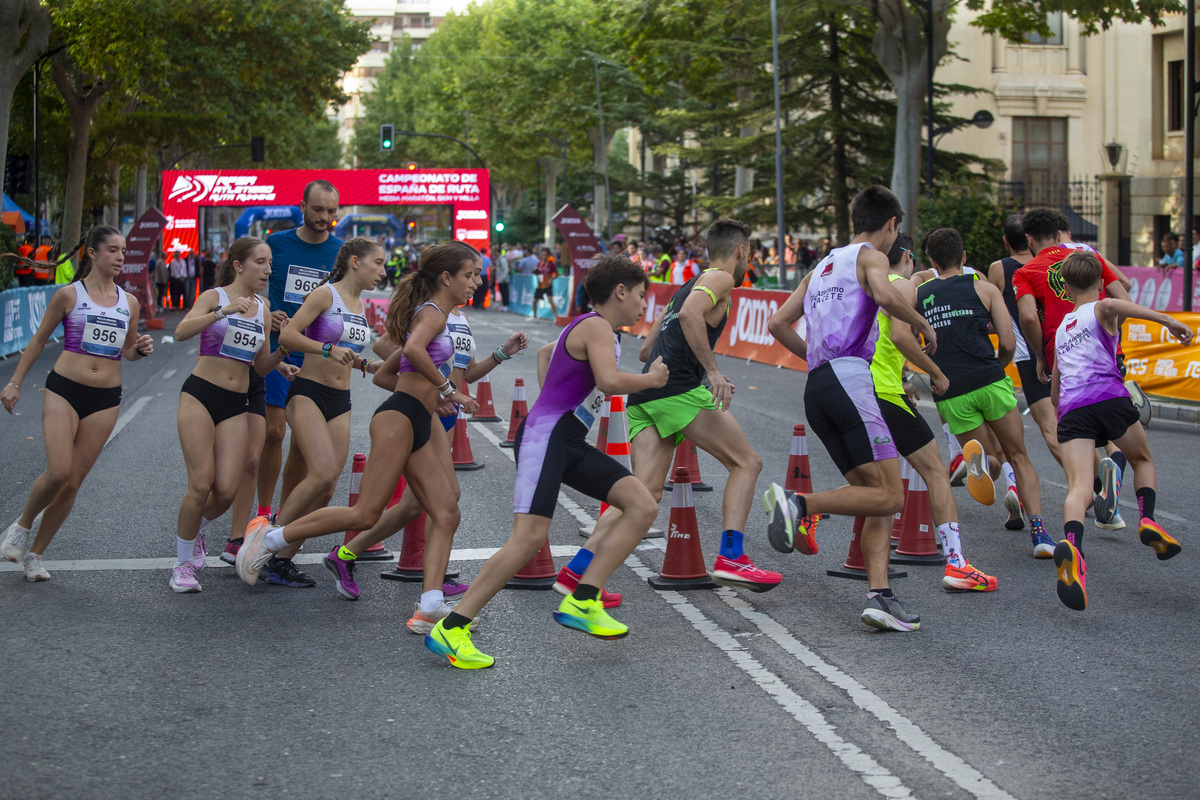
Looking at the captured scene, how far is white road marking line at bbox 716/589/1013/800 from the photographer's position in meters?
3.93

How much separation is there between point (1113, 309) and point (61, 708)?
5.28 meters

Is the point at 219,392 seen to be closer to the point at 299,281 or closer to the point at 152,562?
the point at 299,281

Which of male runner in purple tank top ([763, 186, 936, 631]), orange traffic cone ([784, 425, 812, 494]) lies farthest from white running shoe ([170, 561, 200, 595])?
orange traffic cone ([784, 425, 812, 494])

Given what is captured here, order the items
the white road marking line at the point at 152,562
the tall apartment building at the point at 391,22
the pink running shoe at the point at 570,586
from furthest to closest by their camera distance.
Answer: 1. the tall apartment building at the point at 391,22
2. the white road marking line at the point at 152,562
3. the pink running shoe at the point at 570,586

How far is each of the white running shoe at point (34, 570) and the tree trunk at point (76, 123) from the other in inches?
1156

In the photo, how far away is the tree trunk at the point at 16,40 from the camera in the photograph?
21688 millimetres

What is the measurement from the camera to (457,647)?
5.12 metres

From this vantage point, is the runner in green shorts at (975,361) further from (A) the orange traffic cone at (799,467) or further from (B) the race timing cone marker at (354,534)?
(B) the race timing cone marker at (354,534)

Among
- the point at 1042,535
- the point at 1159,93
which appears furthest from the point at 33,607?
the point at 1159,93

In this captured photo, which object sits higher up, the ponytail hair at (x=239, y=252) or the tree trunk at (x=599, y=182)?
the tree trunk at (x=599, y=182)

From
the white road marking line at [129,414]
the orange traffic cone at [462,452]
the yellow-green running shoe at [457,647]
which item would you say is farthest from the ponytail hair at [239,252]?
the white road marking line at [129,414]

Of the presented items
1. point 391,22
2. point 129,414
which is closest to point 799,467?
point 129,414

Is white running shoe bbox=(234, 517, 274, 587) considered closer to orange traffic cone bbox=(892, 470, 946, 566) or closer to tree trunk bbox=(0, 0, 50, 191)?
orange traffic cone bbox=(892, 470, 946, 566)

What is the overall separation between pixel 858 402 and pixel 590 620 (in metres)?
1.63
